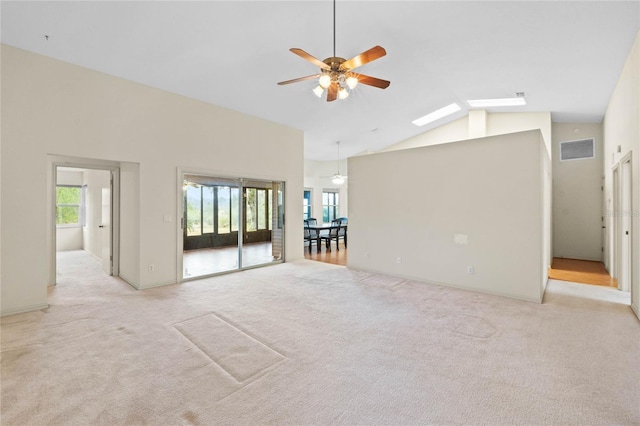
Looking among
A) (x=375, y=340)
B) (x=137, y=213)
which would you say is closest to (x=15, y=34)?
(x=137, y=213)

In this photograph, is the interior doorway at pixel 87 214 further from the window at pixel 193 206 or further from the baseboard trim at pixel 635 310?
the baseboard trim at pixel 635 310

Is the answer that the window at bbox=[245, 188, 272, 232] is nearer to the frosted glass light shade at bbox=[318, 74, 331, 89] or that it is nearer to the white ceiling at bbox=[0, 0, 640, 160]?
the white ceiling at bbox=[0, 0, 640, 160]

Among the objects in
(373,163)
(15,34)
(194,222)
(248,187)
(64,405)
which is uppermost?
(15,34)

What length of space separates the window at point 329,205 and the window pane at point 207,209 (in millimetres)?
5760

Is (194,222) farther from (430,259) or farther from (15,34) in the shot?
(430,259)

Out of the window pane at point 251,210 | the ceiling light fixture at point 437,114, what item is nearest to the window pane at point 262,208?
the window pane at point 251,210

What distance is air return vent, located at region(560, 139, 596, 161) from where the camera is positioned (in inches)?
289

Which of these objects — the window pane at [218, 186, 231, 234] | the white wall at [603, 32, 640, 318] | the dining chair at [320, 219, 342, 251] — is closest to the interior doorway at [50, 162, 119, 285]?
the window pane at [218, 186, 231, 234]

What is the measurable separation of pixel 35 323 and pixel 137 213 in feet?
6.29

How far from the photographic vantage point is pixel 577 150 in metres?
7.50

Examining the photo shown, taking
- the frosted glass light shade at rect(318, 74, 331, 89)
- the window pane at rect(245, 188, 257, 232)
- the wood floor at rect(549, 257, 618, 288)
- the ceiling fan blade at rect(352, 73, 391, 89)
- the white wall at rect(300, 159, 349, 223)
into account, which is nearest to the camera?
the frosted glass light shade at rect(318, 74, 331, 89)

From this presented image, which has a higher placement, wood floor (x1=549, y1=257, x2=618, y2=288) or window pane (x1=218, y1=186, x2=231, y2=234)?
window pane (x1=218, y1=186, x2=231, y2=234)

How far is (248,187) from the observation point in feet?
21.7

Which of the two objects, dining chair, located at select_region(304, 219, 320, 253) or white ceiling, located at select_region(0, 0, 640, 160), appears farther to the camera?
dining chair, located at select_region(304, 219, 320, 253)
